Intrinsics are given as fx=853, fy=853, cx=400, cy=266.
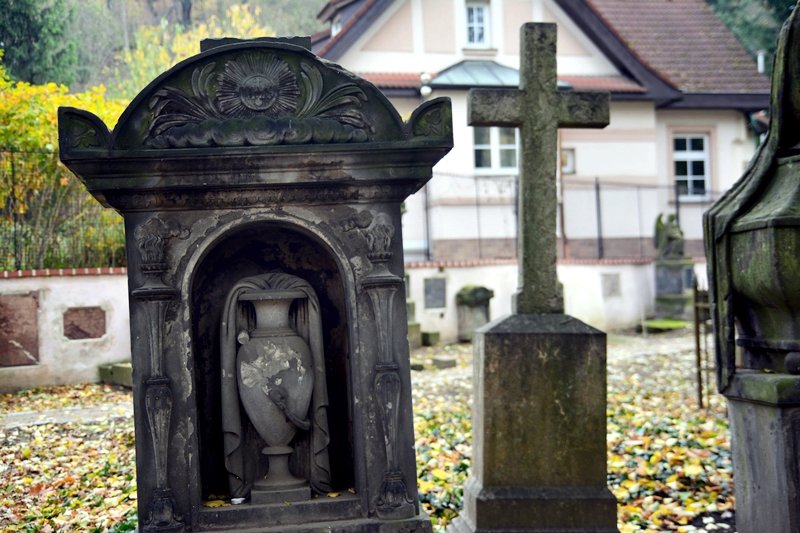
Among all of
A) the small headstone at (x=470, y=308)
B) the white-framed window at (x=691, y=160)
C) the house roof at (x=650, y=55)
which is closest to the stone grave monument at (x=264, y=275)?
the small headstone at (x=470, y=308)

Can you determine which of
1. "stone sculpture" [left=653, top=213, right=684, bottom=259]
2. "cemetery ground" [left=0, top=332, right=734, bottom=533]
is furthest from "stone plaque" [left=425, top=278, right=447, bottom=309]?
"stone sculpture" [left=653, top=213, right=684, bottom=259]

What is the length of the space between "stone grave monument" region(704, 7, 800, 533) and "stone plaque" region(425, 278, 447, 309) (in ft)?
32.9

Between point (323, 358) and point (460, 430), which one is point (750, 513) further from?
point (460, 430)

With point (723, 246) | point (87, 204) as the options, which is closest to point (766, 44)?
point (87, 204)

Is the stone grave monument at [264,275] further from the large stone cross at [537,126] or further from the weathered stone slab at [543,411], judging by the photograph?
the large stone cross at [537,126]

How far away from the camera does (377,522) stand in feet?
14.4

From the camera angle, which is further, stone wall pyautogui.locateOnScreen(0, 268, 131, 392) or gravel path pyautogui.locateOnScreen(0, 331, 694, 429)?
stone wall pyautogui.locateOnScreen(0, 268, 131, 392)

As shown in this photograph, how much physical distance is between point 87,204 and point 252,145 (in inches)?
327

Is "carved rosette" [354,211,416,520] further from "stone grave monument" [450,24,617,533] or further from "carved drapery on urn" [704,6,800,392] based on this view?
"carved drapery on urn" [704,6,800,392]

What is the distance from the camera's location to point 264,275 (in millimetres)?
4691

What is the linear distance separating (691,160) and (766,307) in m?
19.9

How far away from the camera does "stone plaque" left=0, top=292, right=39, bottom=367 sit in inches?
401

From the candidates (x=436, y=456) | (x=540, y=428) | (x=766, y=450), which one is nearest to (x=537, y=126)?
(x=540, y=428)

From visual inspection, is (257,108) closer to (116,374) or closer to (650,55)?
(116,374)
